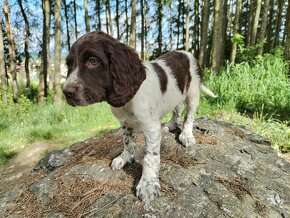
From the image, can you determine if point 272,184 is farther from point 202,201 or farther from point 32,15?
point 32,15

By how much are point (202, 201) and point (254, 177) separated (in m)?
0.86

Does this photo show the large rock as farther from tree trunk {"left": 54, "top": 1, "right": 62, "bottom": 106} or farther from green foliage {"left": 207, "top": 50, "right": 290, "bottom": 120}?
tree trunk {"left": 54, "top": 1, "right": 62, "bottom": 106}

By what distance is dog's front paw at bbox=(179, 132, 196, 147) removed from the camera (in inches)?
160

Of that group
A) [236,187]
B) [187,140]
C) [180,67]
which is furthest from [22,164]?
[236,187]

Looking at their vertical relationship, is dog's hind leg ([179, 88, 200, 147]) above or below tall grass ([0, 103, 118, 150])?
above

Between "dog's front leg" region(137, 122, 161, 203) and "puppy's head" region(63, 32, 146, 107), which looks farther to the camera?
"dog's front leg" region(137, 122, 161, 203)

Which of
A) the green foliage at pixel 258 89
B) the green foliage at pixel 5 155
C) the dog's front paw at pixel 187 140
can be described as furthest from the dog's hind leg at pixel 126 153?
the green foliage at pixel 258 89

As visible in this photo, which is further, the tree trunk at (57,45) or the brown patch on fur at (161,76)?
the tree trunk at (57,45)

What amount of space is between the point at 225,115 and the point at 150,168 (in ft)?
15.3

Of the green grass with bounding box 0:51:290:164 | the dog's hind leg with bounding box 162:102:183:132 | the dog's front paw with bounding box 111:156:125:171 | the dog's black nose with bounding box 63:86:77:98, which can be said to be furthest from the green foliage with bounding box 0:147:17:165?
the dog's black nose with bounding box 63:86:77:98

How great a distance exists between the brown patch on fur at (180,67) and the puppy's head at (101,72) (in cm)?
97

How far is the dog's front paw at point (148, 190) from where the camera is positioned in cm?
305

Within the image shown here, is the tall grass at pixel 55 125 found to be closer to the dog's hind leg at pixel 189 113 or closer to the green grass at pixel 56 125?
the green grass at pixel 56 125

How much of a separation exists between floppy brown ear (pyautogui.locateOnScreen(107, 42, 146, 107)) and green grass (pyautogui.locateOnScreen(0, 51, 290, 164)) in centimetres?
413
